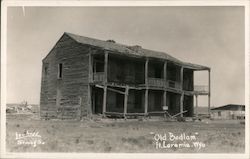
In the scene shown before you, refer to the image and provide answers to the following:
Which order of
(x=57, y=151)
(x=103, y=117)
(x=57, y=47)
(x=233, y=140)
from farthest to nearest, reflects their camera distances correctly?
(x=57, y=47) → (x=103, y=117) → (x=233, y=140) → (x=57, y=151)

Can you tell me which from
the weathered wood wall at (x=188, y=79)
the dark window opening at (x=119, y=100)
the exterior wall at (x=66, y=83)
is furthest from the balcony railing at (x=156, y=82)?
the weathered wood wall at (x=188, y=79)

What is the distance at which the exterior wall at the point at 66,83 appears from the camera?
1739 cm

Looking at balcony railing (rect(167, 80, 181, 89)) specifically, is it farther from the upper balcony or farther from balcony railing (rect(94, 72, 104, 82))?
balcony railing (rect(94, 72, 104, 82))

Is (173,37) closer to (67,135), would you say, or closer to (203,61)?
(203,61)

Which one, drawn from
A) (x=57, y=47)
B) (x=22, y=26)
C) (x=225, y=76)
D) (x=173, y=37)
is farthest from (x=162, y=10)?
(x=57, y=47)

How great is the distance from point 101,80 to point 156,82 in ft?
10.4

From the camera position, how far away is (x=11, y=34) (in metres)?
11.5

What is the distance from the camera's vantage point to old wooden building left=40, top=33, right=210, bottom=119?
17.3 m

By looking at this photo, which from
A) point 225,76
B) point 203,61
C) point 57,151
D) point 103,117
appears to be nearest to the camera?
point 57,151

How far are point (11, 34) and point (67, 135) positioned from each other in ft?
9.86

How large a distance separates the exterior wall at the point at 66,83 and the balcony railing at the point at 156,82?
3.22m
